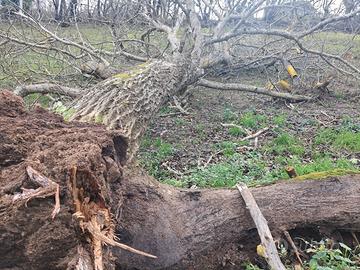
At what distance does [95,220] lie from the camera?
2172 millimetres

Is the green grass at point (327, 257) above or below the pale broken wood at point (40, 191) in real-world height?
below

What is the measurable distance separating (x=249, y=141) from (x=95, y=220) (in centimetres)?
437

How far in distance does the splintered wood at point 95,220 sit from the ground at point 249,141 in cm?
243

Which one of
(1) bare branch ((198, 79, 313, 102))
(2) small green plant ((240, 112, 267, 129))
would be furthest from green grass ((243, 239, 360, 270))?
(1) bare branch ((198, 79, 313, 102))

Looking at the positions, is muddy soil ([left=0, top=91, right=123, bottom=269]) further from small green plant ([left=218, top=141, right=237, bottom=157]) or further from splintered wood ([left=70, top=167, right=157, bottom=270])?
small green plant ([left=218, top=141, right=237, bottom=157])

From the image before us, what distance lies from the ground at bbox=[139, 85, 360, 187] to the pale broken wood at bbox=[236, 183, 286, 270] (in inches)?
45.6

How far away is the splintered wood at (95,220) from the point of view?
80.0 inches

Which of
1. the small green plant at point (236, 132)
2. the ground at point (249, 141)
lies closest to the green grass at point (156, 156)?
the ground at point (249, 141)

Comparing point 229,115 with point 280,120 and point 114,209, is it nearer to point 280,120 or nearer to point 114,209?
point 280,120

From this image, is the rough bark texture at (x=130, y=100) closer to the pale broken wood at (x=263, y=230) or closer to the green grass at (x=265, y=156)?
the green grass at (x=265, y=156)

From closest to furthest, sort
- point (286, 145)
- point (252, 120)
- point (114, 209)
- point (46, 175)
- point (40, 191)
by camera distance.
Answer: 1. point (40, 191)
2. point (46, 175)
3. point (114, 209)
4. point (286, 145)
5. point (252, 120)

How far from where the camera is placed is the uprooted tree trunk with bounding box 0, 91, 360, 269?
206 cm

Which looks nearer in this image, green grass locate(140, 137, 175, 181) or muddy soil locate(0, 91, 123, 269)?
muddy soil locate(0, 91, 123, 269)

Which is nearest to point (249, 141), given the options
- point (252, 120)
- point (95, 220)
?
point (252, 120)
